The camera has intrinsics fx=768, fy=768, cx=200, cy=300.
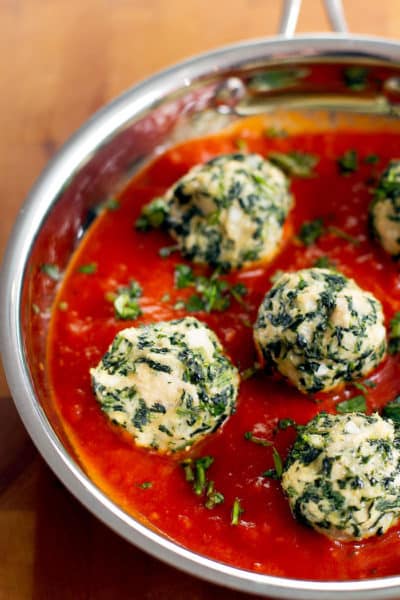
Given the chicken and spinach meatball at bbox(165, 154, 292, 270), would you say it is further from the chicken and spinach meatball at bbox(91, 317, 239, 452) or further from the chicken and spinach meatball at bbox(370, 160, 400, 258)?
the chicken and spinach meatball at bbox(91, 317, 239, 452)

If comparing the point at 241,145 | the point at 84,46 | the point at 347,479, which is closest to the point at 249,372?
the point at 347,479

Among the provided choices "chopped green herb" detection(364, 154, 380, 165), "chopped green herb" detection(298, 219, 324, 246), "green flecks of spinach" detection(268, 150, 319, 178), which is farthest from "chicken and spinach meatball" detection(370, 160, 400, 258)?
"green flecks of spinach" detection(268, 150, 319, 178)

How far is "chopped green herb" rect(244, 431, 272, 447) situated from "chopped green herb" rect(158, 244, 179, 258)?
1072 mm

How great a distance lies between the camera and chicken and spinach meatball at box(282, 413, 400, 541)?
116 inches

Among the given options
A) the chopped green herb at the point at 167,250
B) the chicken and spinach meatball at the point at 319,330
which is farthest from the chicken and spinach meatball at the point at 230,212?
the chicken and spinach meatball at the point at 319,330

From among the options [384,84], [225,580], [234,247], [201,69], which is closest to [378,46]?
[384,84]

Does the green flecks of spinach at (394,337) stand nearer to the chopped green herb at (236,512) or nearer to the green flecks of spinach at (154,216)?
the chopped green herb at (236,512)

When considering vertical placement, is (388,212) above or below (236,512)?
above

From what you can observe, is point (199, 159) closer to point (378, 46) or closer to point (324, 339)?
point (378, 46)

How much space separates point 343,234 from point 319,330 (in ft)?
2.95

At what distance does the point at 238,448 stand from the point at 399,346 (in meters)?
0.92

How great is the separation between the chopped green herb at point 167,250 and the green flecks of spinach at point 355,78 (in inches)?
57.6

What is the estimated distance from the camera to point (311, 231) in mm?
4027

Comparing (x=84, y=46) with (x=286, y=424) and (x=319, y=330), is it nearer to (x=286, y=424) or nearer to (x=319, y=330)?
(x=319, y=330)
